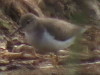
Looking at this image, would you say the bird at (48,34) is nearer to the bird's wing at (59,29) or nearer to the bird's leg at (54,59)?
the bird's wing at (59,29)

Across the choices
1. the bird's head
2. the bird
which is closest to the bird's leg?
the bird

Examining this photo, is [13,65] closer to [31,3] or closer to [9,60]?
[9,60]

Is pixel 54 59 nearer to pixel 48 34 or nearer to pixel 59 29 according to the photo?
pixel 59 29

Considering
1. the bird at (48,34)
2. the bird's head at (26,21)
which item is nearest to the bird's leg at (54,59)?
the bird at (48,34)

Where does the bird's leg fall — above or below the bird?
below

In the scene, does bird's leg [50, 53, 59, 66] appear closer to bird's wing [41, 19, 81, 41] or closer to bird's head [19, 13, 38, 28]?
bird's wing [41, 19, 81, 41]

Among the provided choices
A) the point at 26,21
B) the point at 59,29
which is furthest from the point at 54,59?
the point at 26,21

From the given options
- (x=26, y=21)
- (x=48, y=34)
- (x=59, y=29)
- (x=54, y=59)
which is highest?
(x=26, y=21)

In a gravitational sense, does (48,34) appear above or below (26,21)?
below
